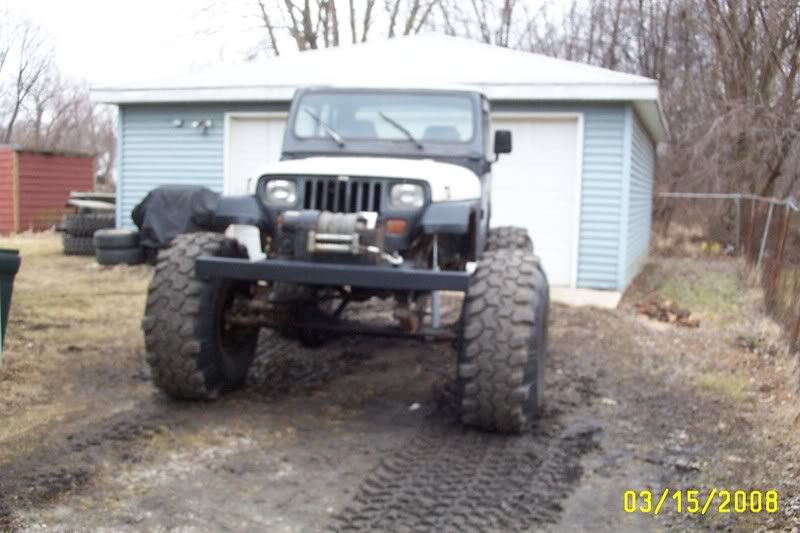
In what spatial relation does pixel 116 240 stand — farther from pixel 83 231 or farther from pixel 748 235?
pixel 748 235

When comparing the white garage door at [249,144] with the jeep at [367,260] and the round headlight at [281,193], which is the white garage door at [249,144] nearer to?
the jeep at [367,260]

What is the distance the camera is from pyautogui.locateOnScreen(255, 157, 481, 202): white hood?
556cm

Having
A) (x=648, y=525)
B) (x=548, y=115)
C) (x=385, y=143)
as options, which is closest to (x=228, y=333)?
(x=385, y=143)

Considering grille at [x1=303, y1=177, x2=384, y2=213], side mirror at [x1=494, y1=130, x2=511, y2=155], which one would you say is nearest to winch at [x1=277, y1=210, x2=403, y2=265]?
grille at [x1=303, y1=177, x2=384, y2=213]

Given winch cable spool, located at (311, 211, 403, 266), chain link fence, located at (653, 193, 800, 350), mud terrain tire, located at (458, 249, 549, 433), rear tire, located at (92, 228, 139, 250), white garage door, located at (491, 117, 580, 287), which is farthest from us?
rear tire, located at (92, 228, 139, 250)

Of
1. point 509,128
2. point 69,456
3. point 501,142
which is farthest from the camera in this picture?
point 509,128

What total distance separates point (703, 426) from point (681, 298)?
689cm

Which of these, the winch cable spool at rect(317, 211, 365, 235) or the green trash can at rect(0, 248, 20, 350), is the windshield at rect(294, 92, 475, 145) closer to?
the winch cable spool at rect(317, 211, 365, 235)

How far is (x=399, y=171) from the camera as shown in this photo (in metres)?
5.59

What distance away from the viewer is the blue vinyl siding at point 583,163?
12.2 m

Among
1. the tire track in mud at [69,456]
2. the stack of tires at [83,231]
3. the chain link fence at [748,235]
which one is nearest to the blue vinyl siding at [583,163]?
the stack of tires at [83,231]

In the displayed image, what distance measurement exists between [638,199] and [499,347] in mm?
10723

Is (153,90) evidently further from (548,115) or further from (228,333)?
(228,333)

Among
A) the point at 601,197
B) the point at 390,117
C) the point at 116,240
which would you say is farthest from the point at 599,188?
the point at 116,240
